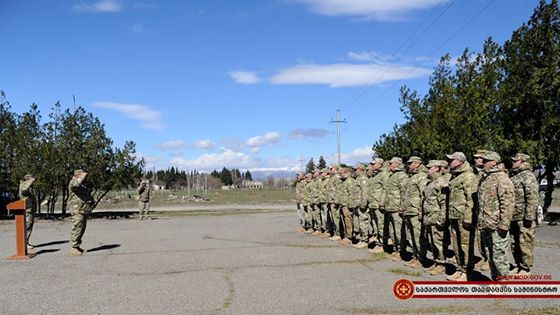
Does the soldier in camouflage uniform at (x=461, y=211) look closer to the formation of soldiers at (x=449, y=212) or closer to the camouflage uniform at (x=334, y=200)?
the formation of soldiers at (x=449, y=212)

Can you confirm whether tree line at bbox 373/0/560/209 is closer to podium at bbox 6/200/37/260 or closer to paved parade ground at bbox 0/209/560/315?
paved parade ground at bbox 0/209/560/315

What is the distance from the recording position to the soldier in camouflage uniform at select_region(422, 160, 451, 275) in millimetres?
9016

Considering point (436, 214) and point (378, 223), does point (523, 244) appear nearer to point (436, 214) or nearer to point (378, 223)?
point (436, 214)

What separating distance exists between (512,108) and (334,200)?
9447 millimetres

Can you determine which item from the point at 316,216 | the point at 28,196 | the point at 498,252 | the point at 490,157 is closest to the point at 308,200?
the point at 316,216

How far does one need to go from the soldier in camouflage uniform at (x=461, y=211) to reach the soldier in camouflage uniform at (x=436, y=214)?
14.0 inches

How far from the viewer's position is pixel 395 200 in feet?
35.7

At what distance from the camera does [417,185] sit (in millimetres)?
10133

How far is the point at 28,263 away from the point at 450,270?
337 inches

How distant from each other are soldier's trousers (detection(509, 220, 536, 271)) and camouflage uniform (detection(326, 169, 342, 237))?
6208 millimetres

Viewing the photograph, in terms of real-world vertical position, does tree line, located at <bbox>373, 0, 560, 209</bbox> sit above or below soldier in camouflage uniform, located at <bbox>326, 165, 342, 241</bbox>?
above

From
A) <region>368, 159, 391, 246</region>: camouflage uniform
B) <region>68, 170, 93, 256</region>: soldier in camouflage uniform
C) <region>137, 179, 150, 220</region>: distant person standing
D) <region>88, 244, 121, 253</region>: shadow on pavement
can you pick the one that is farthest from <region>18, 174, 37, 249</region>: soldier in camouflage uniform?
<region>137, 179, 150, 220</region>: distant person standing

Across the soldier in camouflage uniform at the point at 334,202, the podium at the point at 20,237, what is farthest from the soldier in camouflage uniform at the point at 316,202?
the podium at the point at 20,237

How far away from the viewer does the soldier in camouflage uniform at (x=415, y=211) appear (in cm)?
980
